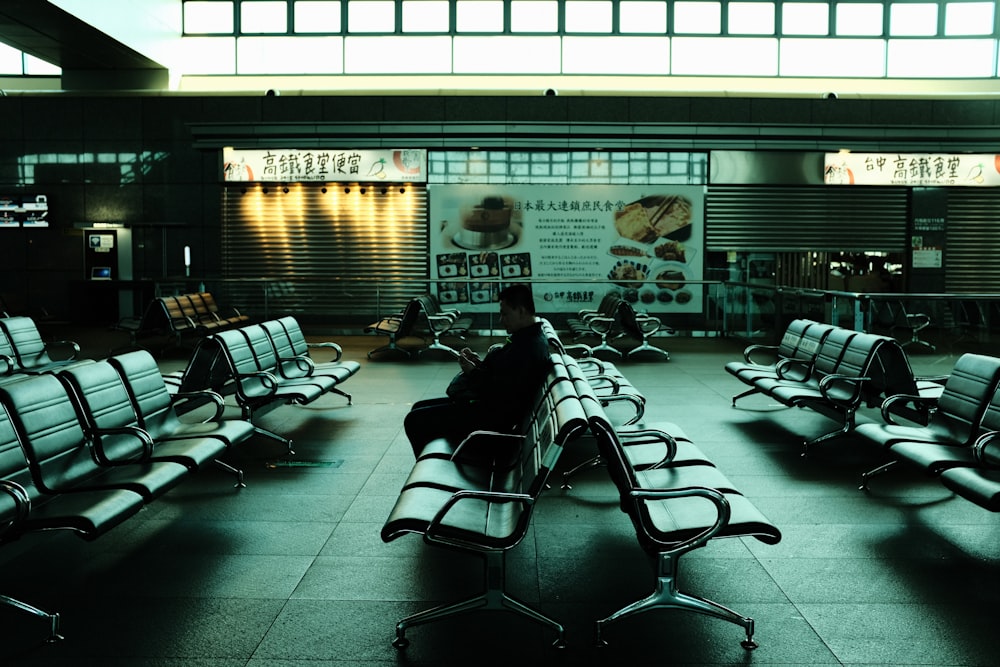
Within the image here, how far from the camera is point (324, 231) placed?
17109mm

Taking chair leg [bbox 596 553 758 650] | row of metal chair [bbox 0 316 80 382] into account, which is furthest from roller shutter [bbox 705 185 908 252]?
chair leg [bbox 596 553 758 650]

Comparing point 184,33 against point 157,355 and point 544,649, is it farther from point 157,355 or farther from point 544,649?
point 544,649

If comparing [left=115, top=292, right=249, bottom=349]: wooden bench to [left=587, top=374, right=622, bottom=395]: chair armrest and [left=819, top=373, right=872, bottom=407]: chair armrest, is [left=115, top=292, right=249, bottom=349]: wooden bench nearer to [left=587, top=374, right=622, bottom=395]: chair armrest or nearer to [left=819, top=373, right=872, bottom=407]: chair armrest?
[left=587, top=374, right=622, bottom=395]: chair armrest

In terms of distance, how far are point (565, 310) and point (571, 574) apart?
11.1 m

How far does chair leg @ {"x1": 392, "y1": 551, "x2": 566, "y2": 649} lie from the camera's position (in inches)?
135

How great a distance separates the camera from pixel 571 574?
13.6ft

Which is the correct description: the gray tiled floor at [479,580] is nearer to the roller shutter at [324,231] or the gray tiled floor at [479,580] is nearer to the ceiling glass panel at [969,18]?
the roller shutter at [324,231]

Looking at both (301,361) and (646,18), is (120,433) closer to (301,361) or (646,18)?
(301,361)

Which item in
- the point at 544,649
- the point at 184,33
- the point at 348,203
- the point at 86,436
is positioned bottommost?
the point at 544,649

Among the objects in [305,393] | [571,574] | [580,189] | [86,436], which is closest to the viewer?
[571,574]

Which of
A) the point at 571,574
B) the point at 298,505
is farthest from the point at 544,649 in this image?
the point at 298,505

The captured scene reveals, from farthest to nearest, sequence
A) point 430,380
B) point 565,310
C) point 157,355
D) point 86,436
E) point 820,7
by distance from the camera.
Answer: point 820,7
point 565,310
point 157,355
point 430,380
point 86,436

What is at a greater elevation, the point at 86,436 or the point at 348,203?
the point at 348,203

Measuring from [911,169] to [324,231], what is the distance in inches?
424
